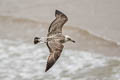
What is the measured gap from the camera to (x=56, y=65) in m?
8.45

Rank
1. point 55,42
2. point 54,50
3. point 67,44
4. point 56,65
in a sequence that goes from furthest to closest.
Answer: point 67,44 < point 56,65 < point 55,42 < point 54,50

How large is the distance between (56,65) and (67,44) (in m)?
0.60

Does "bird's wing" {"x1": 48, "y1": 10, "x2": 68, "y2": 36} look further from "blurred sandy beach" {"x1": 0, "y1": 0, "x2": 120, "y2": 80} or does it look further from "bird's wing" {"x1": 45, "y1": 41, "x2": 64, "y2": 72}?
"blurred sandy beach" {"x1": 0, "y1": 0, "x2": 120, "y2": 80}

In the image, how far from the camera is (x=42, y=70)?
8.31 meters

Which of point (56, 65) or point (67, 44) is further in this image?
point (67, 44)

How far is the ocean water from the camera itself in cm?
809

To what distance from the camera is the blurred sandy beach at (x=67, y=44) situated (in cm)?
823

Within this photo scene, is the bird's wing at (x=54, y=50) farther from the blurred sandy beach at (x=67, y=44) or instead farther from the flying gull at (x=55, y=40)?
the blurred sandy beach at (x=67, y=44)

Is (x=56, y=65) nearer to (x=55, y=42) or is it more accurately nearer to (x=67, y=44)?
(x=67, y=44)

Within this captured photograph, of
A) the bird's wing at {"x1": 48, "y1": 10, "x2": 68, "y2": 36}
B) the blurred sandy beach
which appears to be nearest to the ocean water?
the blurred sandy beach

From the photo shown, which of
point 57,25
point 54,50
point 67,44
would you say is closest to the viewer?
point 54,50

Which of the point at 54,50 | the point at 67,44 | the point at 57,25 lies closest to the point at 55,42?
the point at 54,50

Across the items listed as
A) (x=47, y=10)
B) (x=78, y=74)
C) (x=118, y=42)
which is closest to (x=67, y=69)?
(x=78, y=74)

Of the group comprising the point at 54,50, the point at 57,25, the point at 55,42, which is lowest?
the point at 54,50
